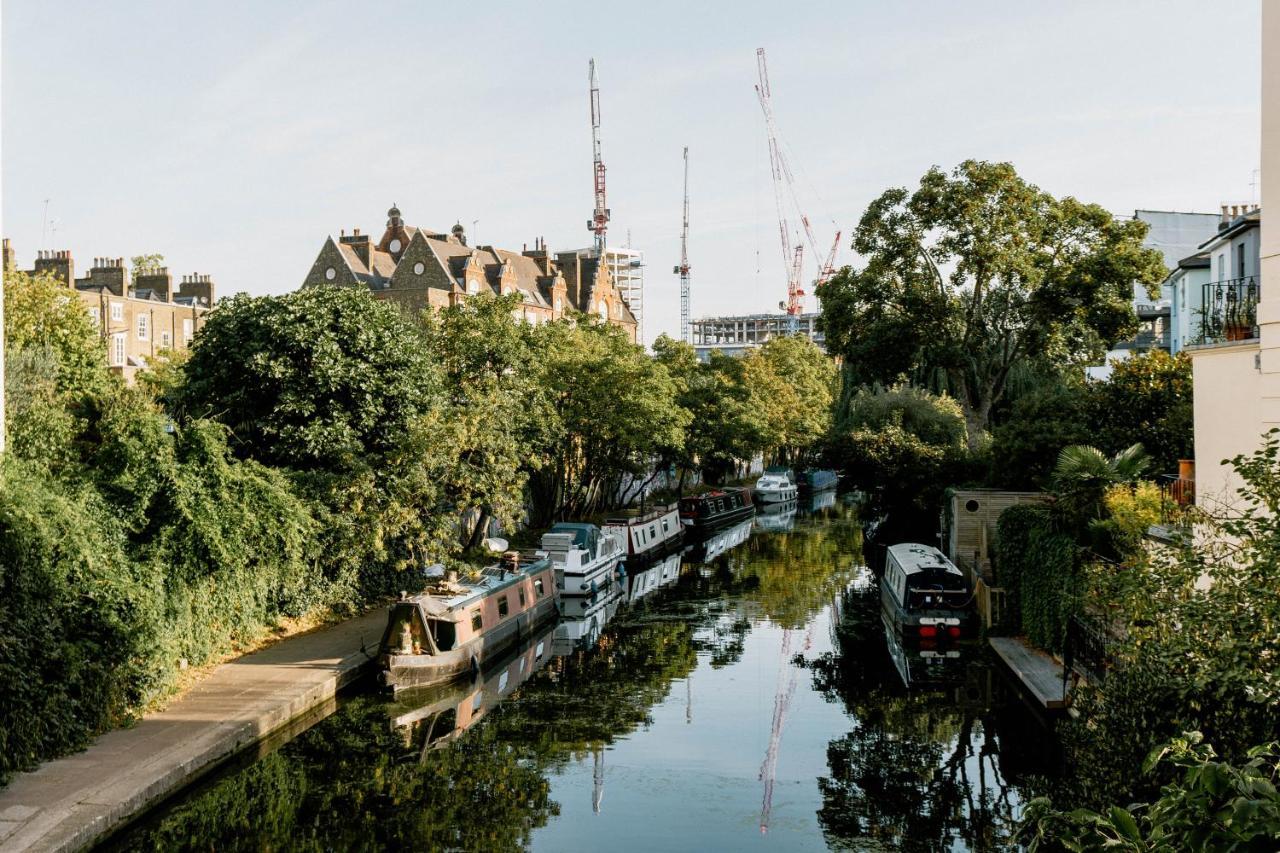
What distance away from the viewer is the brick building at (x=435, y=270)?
64125 millimetres

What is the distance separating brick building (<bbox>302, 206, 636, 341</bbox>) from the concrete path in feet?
124

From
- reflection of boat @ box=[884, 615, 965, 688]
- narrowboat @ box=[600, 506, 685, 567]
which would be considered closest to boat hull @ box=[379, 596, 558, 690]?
reflection of boat @ box=[884, 615, 965, 688]

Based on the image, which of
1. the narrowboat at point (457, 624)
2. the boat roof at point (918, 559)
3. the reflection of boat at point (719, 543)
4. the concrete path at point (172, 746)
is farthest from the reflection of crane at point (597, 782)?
the reflection of boat at point (719, 543)

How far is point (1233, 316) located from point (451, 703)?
1424cm

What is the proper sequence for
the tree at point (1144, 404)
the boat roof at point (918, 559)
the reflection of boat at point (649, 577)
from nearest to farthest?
the tree at point (1144, 404), the boat roof at point (918, 559), the reflection of boat at point (649, 577)

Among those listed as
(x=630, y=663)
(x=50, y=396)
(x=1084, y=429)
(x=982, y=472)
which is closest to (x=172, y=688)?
(x=630, y=663)

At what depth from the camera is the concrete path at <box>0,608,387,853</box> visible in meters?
12.4

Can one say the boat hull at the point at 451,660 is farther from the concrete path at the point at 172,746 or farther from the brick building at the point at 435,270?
the brick building at the point at 435,270

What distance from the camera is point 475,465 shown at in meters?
26.3

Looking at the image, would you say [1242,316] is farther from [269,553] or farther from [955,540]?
[955,540]

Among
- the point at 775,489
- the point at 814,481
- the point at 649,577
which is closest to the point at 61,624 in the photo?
the point at 649,577

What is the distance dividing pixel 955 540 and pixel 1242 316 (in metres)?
19.2

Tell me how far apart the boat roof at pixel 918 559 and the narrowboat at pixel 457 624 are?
9017 mm

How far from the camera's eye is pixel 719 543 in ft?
159
